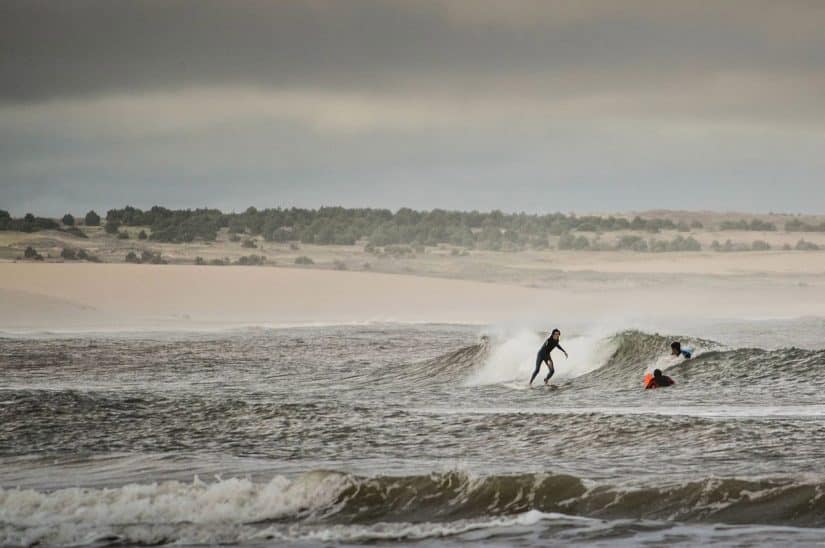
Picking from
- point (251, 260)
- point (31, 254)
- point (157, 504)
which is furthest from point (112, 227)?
point (157, 504)

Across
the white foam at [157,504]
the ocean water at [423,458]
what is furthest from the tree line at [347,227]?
the white foam at [157,504]

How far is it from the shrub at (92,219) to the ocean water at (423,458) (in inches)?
3477

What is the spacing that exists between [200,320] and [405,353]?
28.0 meters

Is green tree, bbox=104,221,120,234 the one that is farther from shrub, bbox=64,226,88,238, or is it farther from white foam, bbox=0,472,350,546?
white foam, bbox=0,472,350,546

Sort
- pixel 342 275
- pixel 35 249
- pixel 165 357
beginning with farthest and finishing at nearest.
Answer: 1. pixel 35 249
2. pixel 342 275
3. pixel 165 357

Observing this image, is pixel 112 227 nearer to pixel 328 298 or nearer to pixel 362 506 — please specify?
pixel 328 298

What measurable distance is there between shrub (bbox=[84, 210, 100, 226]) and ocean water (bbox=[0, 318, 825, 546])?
290 feet

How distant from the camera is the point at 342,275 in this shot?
289 feet

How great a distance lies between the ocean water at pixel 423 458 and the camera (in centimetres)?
1230

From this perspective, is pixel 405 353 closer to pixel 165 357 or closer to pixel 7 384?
pixel 165 357

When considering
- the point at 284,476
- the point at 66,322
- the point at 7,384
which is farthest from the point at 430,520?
the point at 66,322

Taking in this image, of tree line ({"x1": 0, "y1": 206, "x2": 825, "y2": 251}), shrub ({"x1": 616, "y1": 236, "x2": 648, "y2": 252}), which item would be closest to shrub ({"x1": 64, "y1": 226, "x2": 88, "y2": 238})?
tree line ({"x1": 0, "y1": 206, "x2": 825, "y2": 251})

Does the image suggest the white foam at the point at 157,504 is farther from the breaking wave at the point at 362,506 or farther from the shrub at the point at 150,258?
the shrub at the point at 150,258

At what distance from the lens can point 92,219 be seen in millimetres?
116250
